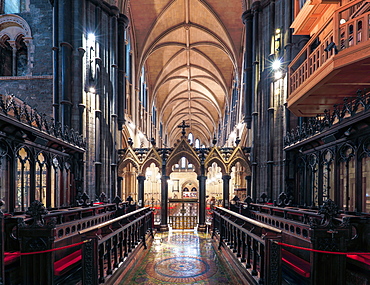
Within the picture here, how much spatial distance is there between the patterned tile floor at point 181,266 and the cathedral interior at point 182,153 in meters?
0.05

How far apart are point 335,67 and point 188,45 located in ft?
61.9

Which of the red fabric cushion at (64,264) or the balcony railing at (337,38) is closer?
the red fabric cushion at (64,264)

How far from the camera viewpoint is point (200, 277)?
18.7 feet

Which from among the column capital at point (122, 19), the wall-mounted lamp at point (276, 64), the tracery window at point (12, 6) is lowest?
the wall-mounted lamp at point (276, 64)

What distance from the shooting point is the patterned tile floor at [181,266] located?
5.53 meters

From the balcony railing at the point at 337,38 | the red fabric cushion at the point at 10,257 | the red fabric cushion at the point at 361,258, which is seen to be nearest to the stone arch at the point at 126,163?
the balcony railing at the point at 337,38

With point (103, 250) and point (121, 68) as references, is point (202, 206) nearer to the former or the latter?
point (103, 250)

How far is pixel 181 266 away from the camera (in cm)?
643

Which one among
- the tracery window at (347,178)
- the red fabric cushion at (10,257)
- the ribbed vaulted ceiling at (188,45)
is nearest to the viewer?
the red fabric cushion at (10,257)

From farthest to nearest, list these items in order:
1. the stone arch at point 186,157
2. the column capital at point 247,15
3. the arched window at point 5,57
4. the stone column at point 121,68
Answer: the stone column at point 121,68 < the arched window at point 5,57 < the column capital at point 247,15 < the stone arch at point 186,157

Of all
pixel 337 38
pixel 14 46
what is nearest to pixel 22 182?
pixel 337 38

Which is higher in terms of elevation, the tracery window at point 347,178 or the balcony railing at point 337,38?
the balcony railing at point 337,38

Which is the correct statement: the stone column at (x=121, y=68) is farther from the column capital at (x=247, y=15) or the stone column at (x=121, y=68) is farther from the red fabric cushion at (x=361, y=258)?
the red fabric cushion at (x=361, y=258)

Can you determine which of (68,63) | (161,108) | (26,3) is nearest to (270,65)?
(68,63)
